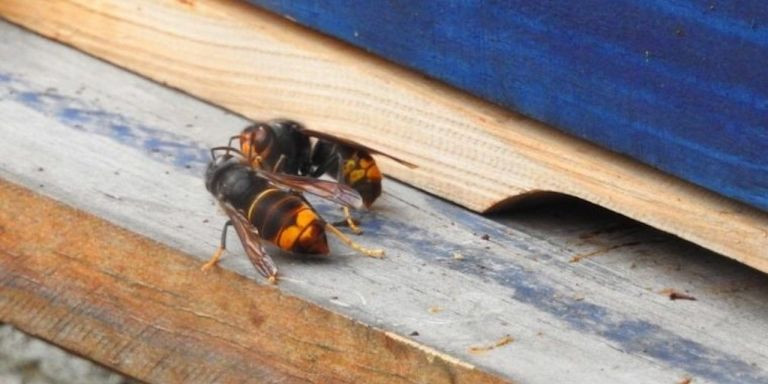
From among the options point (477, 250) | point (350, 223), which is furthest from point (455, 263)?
point (350, 223)

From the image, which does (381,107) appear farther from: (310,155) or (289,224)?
(289,224)

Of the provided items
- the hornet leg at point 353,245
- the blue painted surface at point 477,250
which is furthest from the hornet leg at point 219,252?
the blue painted surface at point 477,250

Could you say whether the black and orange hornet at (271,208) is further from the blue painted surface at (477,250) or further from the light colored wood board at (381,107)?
the light colored wood board at (381,107)

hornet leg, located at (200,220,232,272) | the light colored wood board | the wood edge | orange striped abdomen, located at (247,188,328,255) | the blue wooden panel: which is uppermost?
the blue wooden panel

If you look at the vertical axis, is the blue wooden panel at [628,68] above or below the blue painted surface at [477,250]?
above

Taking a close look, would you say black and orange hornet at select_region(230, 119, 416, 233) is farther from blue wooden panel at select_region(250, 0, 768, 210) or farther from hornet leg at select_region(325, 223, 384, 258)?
blue wooden panel at select_region(250, 0, 768, 210)

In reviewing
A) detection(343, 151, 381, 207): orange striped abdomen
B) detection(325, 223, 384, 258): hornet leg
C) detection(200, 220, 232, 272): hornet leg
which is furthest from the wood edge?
detection(343, 151, 381, 207): orange striped abdomen
